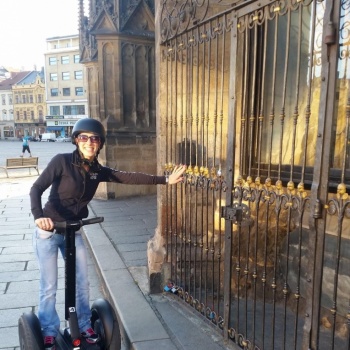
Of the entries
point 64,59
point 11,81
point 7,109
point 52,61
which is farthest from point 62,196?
point 11,81

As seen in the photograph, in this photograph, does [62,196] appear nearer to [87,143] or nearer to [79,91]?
[87,143]

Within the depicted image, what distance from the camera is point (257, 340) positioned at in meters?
3.19

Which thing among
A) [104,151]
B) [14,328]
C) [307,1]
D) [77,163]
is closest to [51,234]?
[77,163]

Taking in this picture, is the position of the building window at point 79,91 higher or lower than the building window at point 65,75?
lower

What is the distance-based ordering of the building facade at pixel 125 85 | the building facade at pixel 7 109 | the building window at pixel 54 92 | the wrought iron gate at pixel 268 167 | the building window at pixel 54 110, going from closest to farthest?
the wrought iron gate at pixel 268 167
the building facade at pixel 125 85
the building window at pixel 54 92
the building window at pixel 54 110
the building facade at pixel 7 109

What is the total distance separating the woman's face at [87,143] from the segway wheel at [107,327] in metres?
1.21

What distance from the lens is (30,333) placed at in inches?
104

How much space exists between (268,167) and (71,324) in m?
→ 1.83

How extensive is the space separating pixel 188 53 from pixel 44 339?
273 cm

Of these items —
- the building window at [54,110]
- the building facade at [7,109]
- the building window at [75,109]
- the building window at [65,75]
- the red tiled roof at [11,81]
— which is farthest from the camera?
the red tiled roof at [11,81]

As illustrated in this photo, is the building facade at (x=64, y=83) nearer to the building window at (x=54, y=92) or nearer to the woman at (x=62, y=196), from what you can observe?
the building window at (x=54, y=92)

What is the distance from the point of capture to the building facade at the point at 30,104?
68.6 meters

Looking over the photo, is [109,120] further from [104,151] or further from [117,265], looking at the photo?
[117,265]

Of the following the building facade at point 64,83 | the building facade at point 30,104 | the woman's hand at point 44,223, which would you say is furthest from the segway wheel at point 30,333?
the building facade at point 30,104
